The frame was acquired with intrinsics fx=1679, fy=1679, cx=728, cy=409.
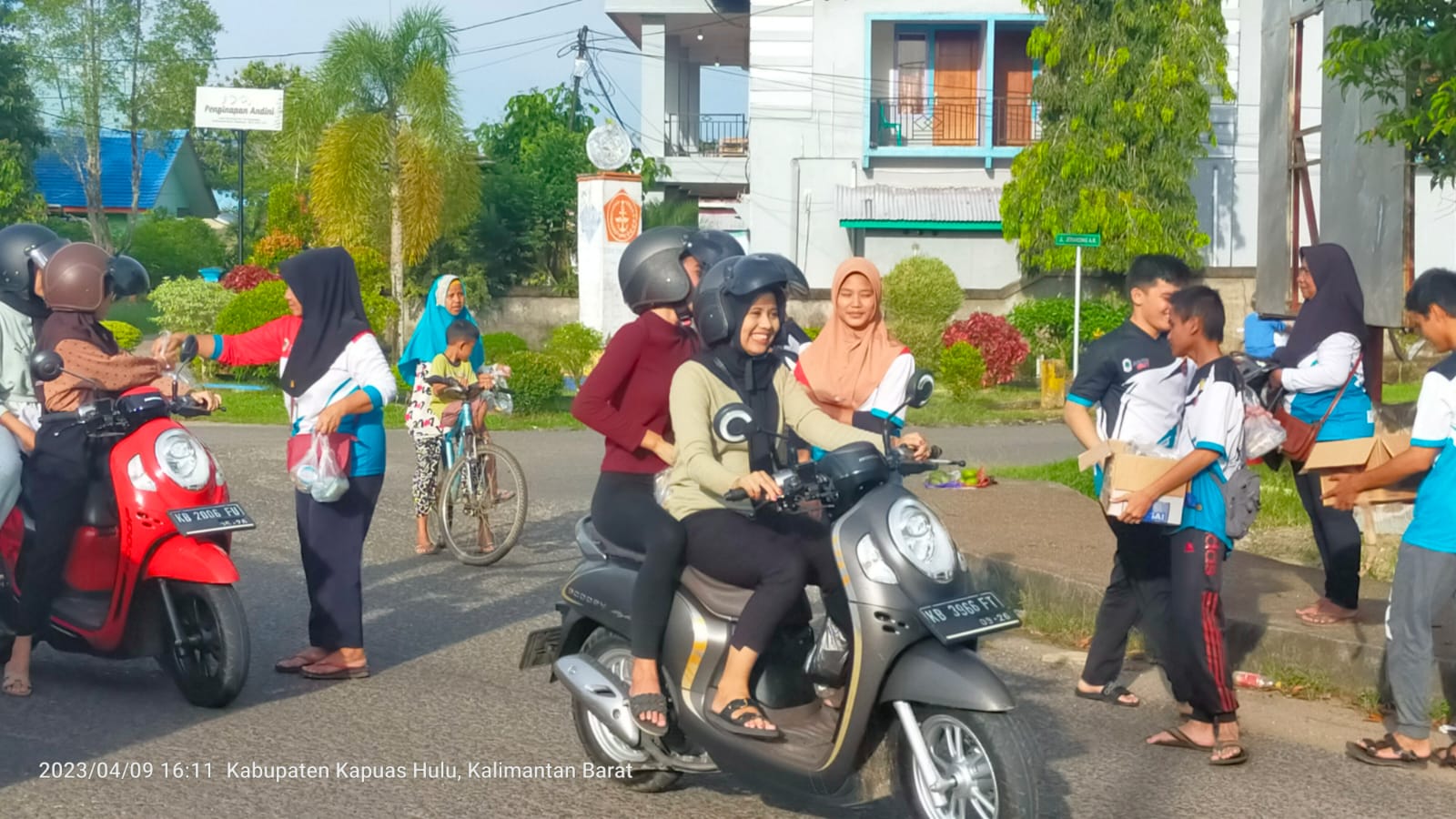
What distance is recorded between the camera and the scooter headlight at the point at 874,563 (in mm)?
4820

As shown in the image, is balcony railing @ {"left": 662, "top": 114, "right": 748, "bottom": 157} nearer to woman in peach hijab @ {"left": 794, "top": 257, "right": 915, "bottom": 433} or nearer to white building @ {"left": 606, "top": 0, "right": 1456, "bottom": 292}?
white building @ {"left": 606, "top": 0, "right": 1456, "bottom": 292}

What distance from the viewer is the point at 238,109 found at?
129 feet

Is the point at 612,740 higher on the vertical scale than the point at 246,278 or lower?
lower

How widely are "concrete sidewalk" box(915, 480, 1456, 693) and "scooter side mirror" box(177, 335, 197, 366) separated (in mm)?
4418

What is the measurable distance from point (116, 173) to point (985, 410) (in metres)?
47.6

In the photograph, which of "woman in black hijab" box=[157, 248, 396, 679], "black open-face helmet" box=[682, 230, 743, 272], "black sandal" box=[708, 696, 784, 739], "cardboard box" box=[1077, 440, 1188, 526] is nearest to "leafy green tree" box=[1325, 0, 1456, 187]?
"cardboard box" box=[1077, 440, 1188, 526]

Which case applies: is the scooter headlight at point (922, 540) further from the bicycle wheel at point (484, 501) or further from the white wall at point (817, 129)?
the white wall at point (817, 129)

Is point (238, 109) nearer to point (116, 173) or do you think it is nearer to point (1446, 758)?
point (116, 173)

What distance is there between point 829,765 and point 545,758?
167cm

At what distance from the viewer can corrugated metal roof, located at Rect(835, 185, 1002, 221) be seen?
33.4m

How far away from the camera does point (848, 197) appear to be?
33906mm

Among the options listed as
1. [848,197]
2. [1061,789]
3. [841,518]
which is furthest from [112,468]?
[848,197]

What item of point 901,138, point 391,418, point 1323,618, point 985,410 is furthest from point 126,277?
point 901,138

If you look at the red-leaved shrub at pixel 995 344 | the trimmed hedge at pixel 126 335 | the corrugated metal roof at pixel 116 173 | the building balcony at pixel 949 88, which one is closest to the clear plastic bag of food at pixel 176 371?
the red-leaved shrub at pixel 995 344
